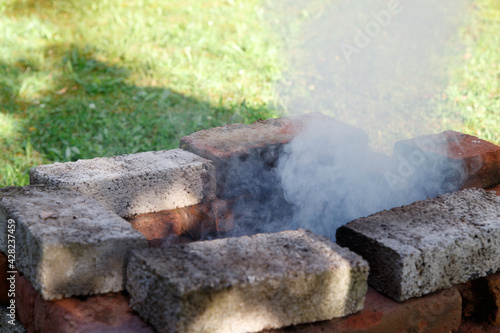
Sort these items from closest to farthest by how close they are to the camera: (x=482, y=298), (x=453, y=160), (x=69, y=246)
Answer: (x=69, y=246), (x=482, y=298), (x=453, y=160)

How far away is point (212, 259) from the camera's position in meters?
1.70

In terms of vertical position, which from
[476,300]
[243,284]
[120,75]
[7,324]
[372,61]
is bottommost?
[7,324]

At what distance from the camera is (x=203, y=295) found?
4.96 ft

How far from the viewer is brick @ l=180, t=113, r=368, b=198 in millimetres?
2408

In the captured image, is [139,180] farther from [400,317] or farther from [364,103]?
[364,103]

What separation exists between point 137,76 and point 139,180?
3.18 meters

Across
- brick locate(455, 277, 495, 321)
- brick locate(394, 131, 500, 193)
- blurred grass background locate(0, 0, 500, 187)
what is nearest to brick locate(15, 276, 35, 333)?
brick locate(455, 277, 495, 321)

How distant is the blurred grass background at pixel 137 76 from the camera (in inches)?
172

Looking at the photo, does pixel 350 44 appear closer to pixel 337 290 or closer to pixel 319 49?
pixel 319 49

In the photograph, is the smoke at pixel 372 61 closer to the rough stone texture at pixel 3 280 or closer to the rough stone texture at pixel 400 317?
the rough stone texture at pixel 400 317

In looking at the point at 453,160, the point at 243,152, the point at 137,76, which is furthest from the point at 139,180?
the point at 137,76

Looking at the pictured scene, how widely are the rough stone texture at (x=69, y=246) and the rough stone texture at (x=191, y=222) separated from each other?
0.40 metres

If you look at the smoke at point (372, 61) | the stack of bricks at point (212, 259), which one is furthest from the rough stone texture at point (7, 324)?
the smoke at point (372, 61)

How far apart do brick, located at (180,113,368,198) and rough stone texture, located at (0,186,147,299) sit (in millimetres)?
618
